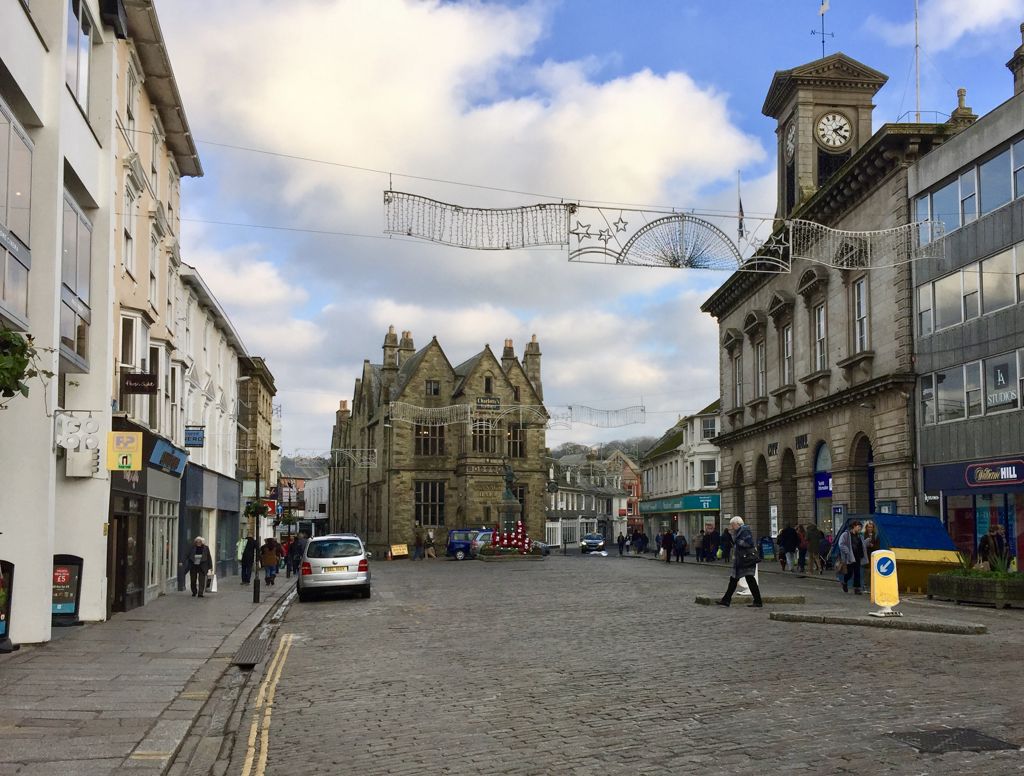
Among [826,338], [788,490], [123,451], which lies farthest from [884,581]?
[788,490]

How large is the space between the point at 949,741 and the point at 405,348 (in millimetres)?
76525

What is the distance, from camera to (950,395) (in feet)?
103

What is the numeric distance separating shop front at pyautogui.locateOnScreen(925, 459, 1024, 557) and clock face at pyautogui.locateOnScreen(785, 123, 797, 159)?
19943 mm

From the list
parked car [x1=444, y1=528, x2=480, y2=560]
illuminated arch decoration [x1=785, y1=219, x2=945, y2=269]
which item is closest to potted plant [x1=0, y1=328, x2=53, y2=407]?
illuminated arch decoration [x1=785, y1=219, x2=945, y2=269]

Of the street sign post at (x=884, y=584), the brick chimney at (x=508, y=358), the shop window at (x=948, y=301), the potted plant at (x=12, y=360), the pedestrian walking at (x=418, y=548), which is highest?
the brick chimney at (x=508, y=358)

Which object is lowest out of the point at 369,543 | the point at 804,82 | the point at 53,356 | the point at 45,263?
the point at 369,543

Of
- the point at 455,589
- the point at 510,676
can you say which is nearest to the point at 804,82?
the point at 455,589

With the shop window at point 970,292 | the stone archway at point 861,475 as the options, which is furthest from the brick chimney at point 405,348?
the shop window at point 970,292

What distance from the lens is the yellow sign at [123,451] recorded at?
19.4 m

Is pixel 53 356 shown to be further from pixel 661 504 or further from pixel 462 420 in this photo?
pixel 661 504

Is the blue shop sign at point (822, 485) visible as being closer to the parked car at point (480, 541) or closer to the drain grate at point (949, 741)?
the parked car at point (480, 541)

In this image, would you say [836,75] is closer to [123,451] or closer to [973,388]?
[973,388]

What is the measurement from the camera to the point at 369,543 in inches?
3179

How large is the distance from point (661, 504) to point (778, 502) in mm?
32586
